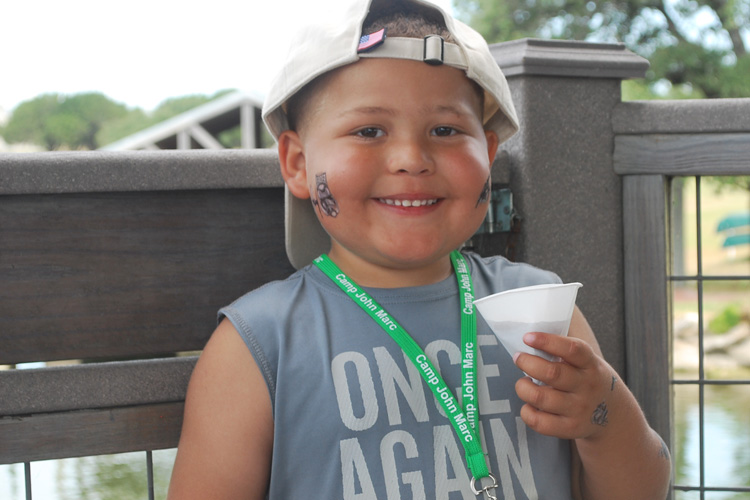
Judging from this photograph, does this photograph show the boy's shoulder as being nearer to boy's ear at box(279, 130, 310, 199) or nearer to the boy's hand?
the boy's hand

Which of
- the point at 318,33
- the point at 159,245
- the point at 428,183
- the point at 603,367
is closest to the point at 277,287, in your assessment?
the point at 159,245

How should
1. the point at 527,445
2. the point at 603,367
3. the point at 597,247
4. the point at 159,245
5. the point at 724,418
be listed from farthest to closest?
the point at 724,418, the point at 597,247, the point at 159,245, the point at 527,445, the point at 603,367

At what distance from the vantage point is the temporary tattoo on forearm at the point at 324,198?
1660mm

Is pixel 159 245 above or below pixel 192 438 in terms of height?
above

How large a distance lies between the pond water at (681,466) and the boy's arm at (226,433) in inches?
19.2

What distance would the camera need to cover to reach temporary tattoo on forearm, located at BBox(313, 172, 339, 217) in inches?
65.4

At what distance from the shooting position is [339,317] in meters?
1.69

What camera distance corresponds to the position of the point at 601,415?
1.58m

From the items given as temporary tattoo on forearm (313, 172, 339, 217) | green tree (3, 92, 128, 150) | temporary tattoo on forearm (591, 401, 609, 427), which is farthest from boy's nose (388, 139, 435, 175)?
green tree (3, 92, 128, 150)

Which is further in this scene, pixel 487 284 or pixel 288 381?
pixel 487 284

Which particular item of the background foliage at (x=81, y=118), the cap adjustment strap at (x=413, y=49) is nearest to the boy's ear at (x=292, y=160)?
the cap adjustment strap at (x=413, y=49)

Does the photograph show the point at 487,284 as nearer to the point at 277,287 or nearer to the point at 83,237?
the point at 277,287

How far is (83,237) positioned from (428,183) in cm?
76

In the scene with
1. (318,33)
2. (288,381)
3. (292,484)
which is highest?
(318,33)
